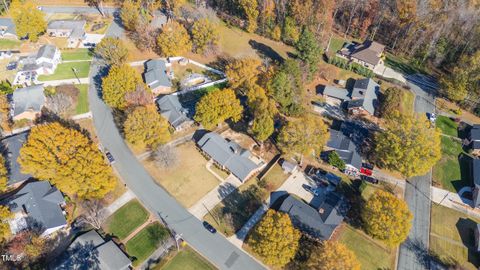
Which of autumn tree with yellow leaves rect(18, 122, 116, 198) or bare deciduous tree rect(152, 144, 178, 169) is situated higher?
autumn tree with yellow leaves rect(18, 122, 116, 198)

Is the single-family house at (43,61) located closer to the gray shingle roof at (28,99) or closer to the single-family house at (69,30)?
the single-family house at (69,30)

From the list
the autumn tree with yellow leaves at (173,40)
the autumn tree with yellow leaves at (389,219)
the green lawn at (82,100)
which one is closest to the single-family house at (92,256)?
the green lawn at (82,100)

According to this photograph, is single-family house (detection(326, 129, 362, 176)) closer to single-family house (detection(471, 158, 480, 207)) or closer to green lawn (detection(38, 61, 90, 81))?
single-family house (detection(471, 158, 480, 207))

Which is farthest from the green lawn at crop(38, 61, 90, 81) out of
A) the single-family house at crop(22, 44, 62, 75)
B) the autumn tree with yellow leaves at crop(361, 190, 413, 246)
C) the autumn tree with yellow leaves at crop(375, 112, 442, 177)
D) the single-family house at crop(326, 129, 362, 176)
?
the autumn tree with yellow leaves at crop(375, 112, 442, 177)

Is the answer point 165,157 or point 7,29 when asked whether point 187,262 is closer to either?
point 165,157

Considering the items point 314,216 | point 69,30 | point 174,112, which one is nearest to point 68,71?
point 69,30

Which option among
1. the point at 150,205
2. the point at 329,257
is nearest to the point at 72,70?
the point at 150,205
